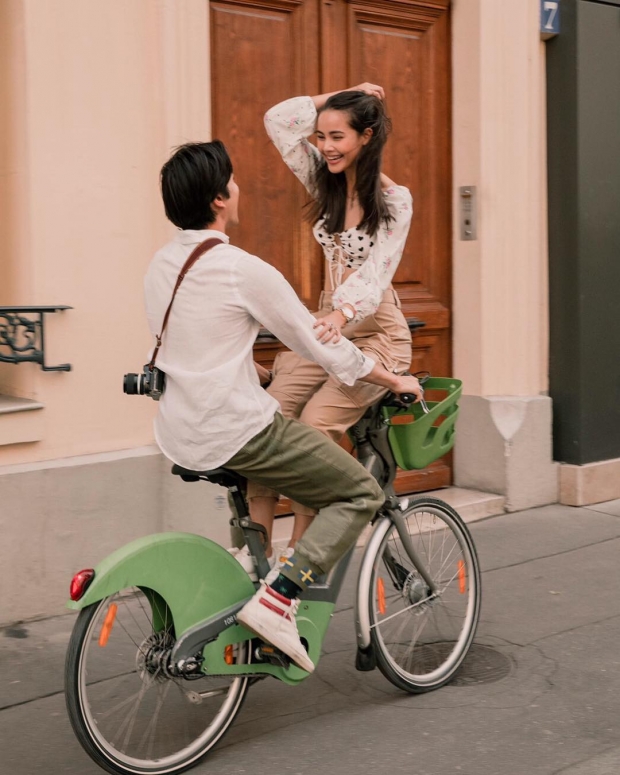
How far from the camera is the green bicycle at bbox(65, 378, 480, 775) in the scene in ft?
10.9

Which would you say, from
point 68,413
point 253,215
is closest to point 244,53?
point 253,215

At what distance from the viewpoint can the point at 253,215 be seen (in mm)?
6133

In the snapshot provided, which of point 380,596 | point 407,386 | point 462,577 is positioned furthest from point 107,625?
point 462,577

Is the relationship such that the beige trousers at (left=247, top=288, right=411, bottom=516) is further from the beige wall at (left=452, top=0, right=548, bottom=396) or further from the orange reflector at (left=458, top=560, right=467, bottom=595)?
the beige wall at (left=452, top=0, right=548, bottom=396)

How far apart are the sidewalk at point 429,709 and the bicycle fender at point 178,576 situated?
52 cm

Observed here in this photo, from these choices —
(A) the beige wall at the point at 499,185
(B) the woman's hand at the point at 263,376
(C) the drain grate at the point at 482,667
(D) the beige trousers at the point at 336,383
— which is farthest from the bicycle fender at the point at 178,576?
(A) the beige wall at the point at 499,185

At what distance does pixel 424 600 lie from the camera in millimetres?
4121

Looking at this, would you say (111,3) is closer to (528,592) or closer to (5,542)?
(5,542)

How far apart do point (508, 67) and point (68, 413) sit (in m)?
3.45

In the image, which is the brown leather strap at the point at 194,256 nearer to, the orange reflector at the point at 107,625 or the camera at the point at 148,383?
the camera at the point at 148,383

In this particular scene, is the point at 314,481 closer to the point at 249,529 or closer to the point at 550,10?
the point at 249,529

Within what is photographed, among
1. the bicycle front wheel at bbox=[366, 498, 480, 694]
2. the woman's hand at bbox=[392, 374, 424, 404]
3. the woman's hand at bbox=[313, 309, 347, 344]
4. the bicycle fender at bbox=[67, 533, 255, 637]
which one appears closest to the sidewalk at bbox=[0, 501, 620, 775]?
the bicycle front wheel at bbox=[366, 498, 480, 694]

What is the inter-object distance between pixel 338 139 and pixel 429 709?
1971 mm

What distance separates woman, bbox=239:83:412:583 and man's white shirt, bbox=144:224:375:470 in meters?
0.34
